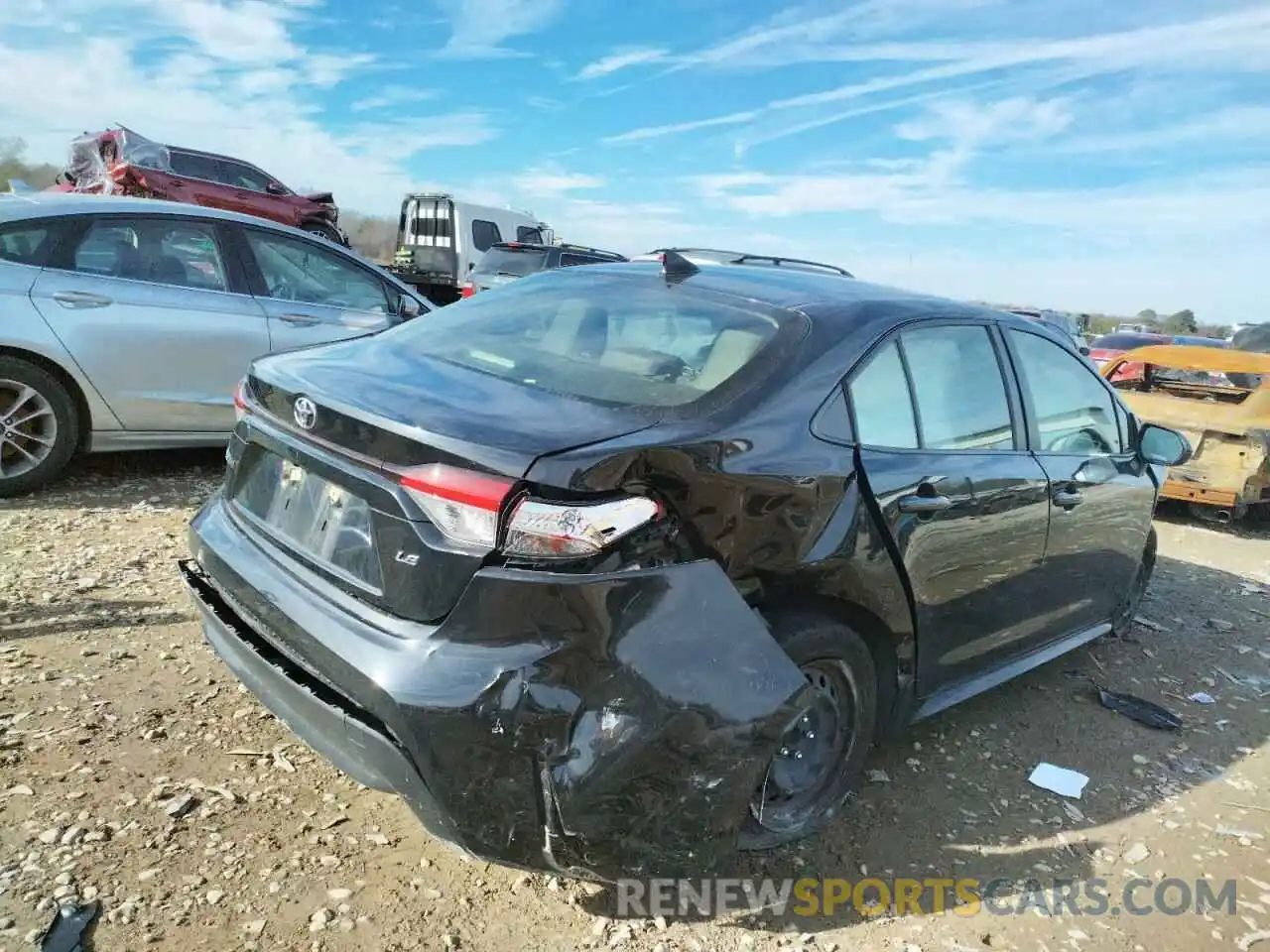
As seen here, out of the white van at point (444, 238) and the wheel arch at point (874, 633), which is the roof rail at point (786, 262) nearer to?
the wheel arch at point (874, 633)

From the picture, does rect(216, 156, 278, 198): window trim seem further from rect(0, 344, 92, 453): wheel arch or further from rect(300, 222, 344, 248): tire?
rect(0, 344, 92, 453): wheel arch

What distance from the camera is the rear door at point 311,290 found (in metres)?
5.55

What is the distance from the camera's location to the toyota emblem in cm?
235

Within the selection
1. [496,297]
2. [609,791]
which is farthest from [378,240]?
[609,791]

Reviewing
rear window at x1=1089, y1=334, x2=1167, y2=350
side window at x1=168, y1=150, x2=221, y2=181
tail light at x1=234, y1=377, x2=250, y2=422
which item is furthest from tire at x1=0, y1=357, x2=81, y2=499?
rear window at x1=1089, y1=334, x2=1167, y2=350

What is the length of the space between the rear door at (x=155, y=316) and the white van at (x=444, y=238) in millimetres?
12304

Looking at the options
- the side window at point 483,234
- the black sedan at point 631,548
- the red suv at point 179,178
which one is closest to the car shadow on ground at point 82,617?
the black sedan at point 631,548

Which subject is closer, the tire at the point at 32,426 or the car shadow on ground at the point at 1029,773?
the car shadow on ground at the point at 1029,773

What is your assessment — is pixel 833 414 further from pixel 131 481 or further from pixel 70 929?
pixel 131 481

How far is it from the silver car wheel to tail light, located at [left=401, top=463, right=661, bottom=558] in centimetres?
383

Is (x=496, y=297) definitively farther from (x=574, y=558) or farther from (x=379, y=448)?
(x=574, y=558)

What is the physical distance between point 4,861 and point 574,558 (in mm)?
1661

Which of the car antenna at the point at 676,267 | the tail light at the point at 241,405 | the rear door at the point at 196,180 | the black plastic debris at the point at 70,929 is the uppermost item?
the rear door at the point at 196,180

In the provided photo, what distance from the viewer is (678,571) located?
2.08 metres
